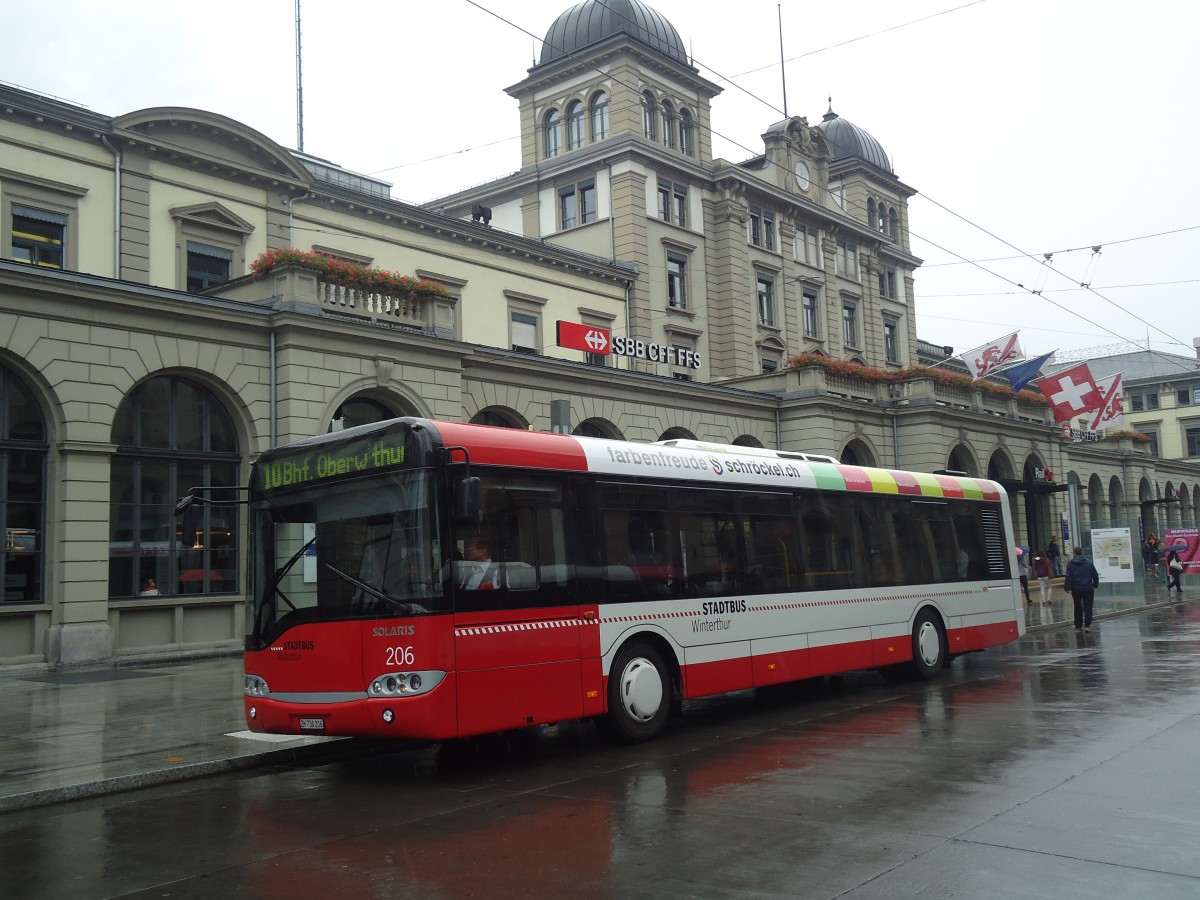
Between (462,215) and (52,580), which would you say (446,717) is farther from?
→ (462,215)

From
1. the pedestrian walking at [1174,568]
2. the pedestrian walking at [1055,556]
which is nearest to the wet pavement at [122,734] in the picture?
the pedestrian walking at [1174,568]

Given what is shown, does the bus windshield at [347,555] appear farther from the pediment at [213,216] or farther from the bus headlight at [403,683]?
the pediment at [213,216]

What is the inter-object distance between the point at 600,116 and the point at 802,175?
10994 millimetres

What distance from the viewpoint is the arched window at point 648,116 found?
4016cm

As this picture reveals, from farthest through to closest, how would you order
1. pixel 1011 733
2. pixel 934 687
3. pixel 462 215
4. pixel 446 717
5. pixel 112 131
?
pixel 462 215 → pixel 112 131 → pixel 934 687 → pixel 1011 733 → pixel 446 717

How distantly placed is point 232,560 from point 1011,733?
14.6 meters

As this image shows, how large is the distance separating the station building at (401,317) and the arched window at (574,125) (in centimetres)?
11

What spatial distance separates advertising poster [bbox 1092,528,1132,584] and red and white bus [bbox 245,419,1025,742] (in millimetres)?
25252

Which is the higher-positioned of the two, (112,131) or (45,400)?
(112,131)

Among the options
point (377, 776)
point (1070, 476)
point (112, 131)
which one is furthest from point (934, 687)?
point (1070, 476)

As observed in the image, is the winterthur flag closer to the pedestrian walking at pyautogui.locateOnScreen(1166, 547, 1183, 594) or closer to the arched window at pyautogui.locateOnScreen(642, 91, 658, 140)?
the pedestrian walking at pyautogui.locateOnScreen(1166, 547, 1183, 594)

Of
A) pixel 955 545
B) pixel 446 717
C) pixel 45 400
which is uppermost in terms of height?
pixel 45 400

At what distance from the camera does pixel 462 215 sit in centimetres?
4494

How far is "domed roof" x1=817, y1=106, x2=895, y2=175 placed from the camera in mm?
54625
